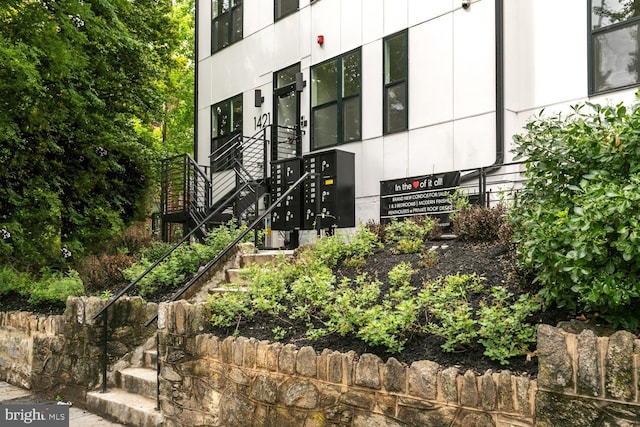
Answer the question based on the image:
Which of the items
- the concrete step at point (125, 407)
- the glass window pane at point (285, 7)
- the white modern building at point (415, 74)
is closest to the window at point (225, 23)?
the white modern building at point (415, 74)

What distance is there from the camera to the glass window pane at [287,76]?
40.8ft

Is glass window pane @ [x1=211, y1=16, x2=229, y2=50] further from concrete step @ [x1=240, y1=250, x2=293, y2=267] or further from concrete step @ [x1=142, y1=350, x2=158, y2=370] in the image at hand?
concrete step @ [x1=142, y1=350, x2=158, y2=370]

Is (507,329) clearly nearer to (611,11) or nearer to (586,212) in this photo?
(586,212)

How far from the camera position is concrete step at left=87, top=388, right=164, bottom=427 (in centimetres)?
575

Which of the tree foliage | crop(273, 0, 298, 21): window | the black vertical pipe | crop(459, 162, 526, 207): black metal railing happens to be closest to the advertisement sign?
Result: crop(459, 162, 526, 207): black metal railing

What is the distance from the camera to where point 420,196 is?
8.66 m

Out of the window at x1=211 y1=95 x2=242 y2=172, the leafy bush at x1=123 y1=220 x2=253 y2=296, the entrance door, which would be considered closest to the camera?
the leafy bush at x1=123 y1=220 x2=253 y2=296

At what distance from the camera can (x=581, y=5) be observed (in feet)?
26.6

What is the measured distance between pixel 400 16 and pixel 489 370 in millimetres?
7885

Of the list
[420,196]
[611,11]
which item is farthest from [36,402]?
[611,11]

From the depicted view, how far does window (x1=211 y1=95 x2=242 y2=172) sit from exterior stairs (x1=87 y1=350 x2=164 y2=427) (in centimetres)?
706

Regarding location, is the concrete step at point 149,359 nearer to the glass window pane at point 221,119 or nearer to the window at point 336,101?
the window at point 336,101

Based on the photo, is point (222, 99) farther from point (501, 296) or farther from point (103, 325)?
point (501, 296)

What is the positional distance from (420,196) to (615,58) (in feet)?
10.5
